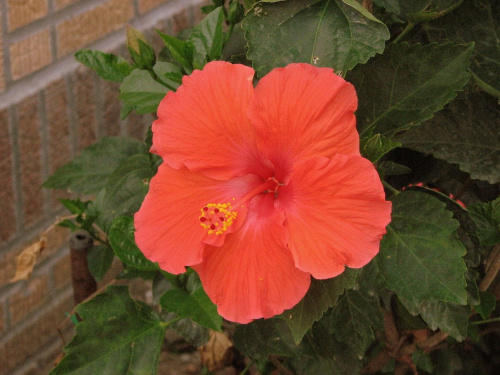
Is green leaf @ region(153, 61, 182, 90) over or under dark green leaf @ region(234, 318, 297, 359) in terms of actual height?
over

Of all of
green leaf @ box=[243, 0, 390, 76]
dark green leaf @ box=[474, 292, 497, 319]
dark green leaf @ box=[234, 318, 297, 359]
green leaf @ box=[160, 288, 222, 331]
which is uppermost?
green leaf @ box=[243, 0, 390, 76]

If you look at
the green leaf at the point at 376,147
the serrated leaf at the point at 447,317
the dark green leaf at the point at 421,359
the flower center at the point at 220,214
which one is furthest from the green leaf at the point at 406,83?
the dark green leaf at the point at 421,359

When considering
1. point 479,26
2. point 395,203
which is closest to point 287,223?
point 395,203

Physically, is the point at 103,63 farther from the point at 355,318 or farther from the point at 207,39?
the point at 355,318

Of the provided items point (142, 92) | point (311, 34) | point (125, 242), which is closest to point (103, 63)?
point (142, 92)

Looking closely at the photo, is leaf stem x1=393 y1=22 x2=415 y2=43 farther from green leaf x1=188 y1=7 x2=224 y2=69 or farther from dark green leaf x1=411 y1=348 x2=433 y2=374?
dark green leaf x1=411 y1=348 x2=433 y2=374

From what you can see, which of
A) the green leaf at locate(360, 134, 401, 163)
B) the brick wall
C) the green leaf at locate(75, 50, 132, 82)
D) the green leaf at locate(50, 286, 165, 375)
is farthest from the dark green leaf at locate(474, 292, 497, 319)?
the brick wall

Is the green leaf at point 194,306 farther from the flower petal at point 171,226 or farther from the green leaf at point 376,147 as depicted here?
the green leaf at point 376,147
